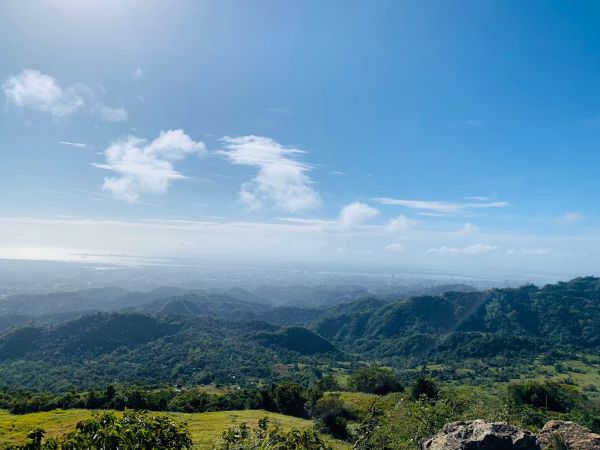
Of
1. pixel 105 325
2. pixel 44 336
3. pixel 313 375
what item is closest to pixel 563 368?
pixel 313 375

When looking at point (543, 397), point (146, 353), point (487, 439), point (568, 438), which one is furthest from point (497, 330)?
point (487, 439)

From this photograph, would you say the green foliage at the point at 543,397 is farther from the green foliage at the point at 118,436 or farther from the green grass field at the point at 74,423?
the green foliage at the point at 118,436

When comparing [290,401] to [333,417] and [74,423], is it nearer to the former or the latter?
[333,417]

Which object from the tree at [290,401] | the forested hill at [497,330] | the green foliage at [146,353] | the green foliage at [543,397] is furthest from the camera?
the forested hill at [497,330]

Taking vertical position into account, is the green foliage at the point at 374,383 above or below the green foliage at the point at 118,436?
below

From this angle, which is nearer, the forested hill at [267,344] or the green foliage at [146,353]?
the green foliage at [146,353]

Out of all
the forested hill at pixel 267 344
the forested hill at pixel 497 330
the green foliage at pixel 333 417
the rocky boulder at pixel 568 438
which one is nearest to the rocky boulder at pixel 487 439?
the rocky boulder at pixel 568 438

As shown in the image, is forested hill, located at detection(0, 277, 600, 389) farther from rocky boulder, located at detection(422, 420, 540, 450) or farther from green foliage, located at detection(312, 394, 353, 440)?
rocky boulder, located at detection(422, 420, 540, 450)
